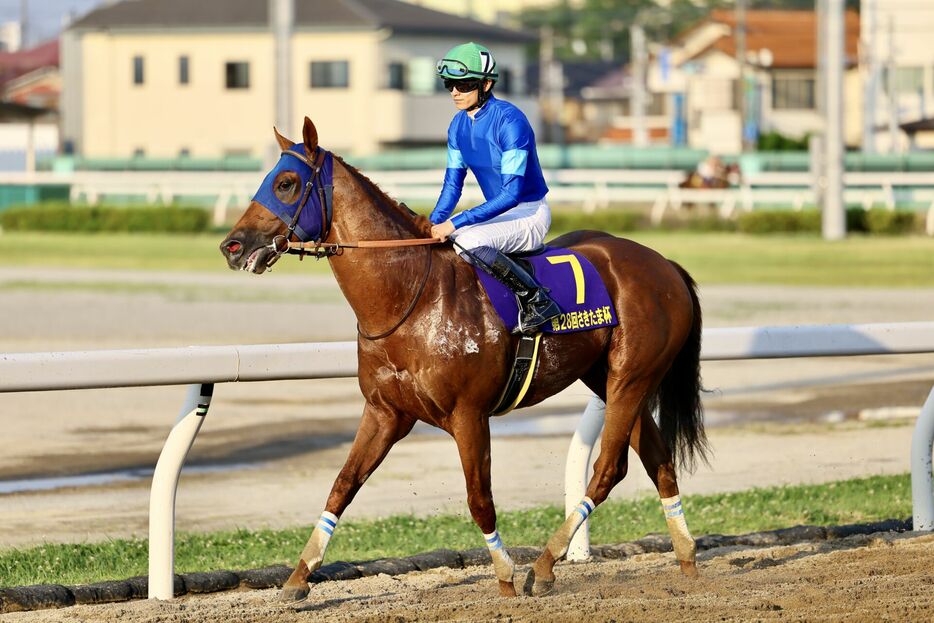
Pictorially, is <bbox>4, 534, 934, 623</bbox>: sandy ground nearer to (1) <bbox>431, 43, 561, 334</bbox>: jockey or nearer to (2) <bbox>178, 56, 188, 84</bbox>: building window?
(1) <bbox>431, 43, 561, 334</bbox>: jockey

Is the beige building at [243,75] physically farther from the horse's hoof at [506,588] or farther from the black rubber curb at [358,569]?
the horse's hoof at [506,588]

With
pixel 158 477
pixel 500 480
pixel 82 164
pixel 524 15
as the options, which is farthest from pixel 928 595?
pixel 524 15

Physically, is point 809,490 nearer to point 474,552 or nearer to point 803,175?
point 474,552

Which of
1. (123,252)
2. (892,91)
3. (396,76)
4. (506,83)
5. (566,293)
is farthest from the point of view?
(506,83)

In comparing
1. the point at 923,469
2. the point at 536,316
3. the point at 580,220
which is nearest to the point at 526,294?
the point at 536,316

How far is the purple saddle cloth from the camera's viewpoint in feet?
17.6

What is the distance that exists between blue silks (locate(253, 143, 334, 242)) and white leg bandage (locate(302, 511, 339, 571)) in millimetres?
918

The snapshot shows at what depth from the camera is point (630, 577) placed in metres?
5.71

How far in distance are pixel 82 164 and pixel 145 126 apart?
10053 millimetres

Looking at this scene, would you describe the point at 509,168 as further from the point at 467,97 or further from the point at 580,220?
the point at 580,220

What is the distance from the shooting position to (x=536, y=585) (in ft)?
17.7

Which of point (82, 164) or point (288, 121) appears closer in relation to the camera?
point (288, 121)

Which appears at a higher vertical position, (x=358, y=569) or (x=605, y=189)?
(x=605, y=189)

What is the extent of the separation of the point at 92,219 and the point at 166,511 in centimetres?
2785
